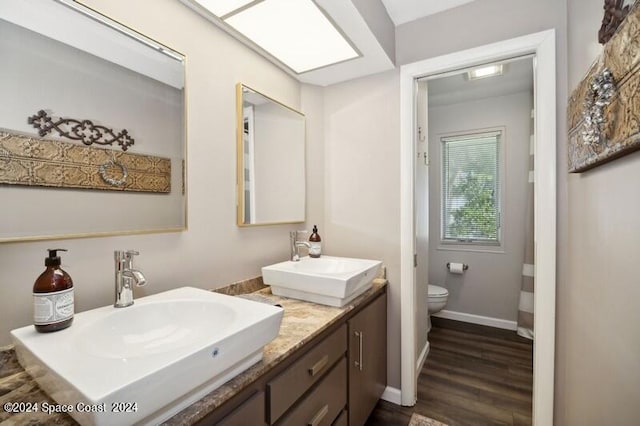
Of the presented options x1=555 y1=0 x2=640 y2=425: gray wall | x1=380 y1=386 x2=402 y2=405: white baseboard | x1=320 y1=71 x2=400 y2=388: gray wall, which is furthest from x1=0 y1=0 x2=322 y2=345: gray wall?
x1=555 y1=0 x2=640 y2=425: gray wall

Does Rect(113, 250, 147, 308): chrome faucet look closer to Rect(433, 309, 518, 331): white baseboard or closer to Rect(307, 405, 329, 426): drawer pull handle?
Rect(307, 405, 329, 426): drawer pull handle

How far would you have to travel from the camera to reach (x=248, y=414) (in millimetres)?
760

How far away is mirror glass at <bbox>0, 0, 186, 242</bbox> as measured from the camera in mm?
803

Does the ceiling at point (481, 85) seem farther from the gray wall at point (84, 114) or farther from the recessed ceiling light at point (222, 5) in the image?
the gray wall at point (84, 114)

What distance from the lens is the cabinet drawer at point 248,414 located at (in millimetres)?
711

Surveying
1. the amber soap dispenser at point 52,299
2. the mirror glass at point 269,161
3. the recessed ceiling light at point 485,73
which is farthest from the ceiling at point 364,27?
the amber soap dispenser at point 52,299

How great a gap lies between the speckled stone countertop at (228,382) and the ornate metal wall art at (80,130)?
0.64 m

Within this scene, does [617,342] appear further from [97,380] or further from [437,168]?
[437,168]

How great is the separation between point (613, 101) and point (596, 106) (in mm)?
131

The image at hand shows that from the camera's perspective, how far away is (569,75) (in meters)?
1.34

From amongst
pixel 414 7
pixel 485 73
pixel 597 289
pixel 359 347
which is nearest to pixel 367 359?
pixel 359 347

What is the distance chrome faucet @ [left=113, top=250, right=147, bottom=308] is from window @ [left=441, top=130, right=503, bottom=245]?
3.06 meters

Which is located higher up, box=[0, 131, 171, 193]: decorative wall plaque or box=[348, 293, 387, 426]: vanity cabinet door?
box=[0, 131, 171, 193]: decorative wall plaque

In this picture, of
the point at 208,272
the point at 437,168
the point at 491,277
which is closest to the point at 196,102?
the point at 208,272
